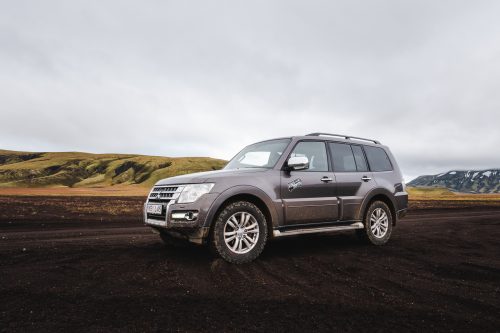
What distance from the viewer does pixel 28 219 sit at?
13211 mm

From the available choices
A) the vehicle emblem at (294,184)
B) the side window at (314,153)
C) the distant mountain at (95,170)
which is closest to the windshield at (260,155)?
the side window at (314,153)

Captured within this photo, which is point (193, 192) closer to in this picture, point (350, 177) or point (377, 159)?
point (350, 177)

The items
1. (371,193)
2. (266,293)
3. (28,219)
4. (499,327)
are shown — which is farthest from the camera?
(28,219)

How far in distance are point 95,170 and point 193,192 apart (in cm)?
16882

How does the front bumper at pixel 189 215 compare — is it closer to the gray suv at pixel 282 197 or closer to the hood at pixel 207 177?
the gray suv at pixel 282 197

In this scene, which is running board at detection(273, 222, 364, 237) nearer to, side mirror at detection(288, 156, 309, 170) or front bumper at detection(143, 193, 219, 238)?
side mirror at detection(288, 156, 309, 170)

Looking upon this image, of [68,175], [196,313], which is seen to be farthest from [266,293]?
[68,175]

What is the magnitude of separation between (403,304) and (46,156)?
220696 millimetres

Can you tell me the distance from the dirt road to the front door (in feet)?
2.28

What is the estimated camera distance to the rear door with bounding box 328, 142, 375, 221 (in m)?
6.39

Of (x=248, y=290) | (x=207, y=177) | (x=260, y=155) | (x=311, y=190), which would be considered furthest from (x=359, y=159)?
(x=248, y=290)

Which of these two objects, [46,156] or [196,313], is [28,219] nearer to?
[196,313]

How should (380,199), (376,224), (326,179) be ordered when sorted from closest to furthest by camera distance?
(326,179)
(376,224)
(380,199)

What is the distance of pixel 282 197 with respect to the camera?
555 centimetres
